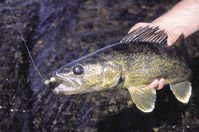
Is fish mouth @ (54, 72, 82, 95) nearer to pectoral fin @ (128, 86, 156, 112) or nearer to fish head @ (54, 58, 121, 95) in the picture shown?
fish head @ (54, 58, 121, 95)

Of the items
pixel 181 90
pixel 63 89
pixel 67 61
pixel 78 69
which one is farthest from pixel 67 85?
pixel 67 61

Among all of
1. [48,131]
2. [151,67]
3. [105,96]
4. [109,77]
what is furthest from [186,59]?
[48,131]

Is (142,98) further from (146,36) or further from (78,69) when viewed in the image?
(78,69)

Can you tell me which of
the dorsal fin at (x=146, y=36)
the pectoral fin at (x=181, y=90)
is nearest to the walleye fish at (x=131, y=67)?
the dorsal fin at (x=146, y=36)

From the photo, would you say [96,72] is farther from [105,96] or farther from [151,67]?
[105,96]

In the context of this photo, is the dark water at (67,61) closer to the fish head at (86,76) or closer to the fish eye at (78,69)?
the fish head at (86,76)

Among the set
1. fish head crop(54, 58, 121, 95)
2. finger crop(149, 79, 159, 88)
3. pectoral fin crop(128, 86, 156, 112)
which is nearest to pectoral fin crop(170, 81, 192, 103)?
finger crop(149, 79, 159, 88)
